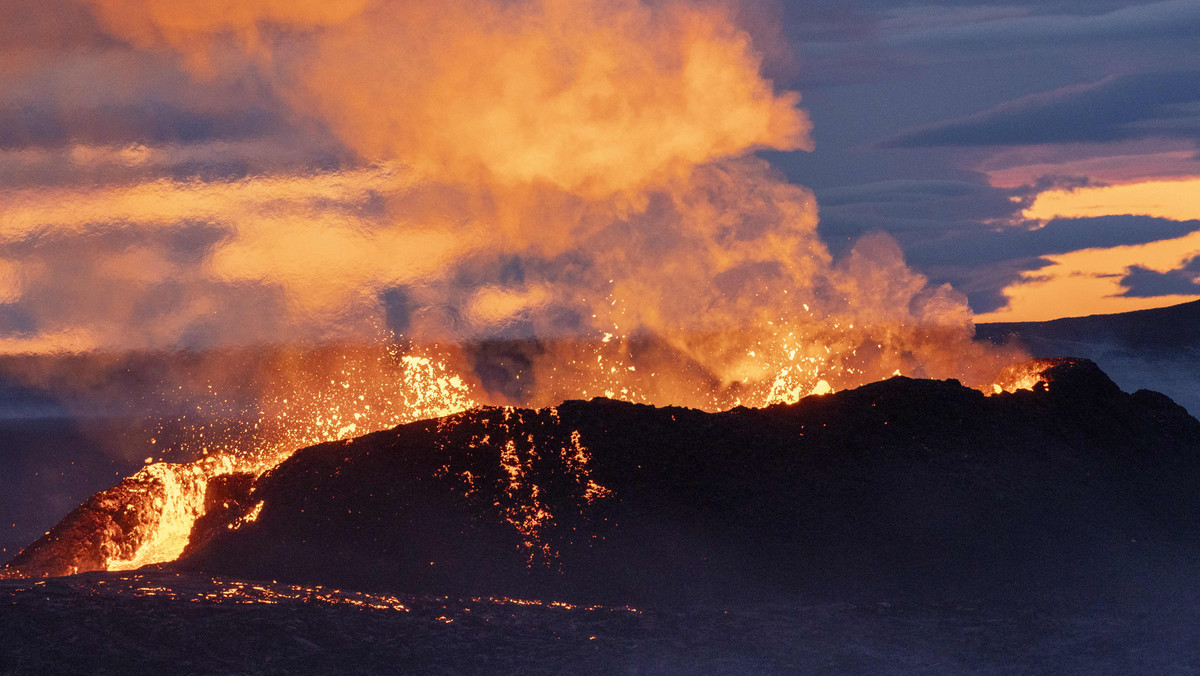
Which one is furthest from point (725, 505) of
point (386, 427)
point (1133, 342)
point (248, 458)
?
point (1133, 342)

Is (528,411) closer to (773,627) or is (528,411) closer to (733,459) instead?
(733,459)

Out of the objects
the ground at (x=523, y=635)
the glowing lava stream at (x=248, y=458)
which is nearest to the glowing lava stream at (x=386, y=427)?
the glowing lava stream at (x=248, y=458)

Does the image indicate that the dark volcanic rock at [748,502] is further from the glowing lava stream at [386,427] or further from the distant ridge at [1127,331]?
the distant ridge at [1127,331]

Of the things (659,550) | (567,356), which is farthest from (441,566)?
(567,356)

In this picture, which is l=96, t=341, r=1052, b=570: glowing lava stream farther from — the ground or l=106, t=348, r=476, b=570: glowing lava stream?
the ground

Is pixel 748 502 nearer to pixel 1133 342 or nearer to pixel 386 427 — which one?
pixel 386 427

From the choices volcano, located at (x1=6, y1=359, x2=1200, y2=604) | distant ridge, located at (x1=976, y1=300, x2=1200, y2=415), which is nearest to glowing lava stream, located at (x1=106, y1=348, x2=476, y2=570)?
volcano, located at (x1=6, y1=359, x2=1200, y2=604)
